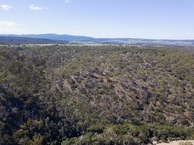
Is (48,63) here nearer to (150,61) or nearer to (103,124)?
(150,61)

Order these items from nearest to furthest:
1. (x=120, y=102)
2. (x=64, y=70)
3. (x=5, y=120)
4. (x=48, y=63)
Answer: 1. (x=5, y=120)
2. (x=120, y=102)
3. (x=64, y=70)
4. (x=48, y=63)

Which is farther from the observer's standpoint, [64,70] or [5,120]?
[64,70]

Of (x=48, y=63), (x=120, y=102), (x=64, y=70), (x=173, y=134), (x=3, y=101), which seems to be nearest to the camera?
(x=3, y=101)

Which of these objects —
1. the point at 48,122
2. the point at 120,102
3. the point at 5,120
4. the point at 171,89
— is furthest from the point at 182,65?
the point at 5,120

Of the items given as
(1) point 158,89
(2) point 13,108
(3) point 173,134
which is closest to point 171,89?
(1) point 158,89

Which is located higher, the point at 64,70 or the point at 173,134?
the point at 64,70

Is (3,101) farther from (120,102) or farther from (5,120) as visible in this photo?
(120,102)
